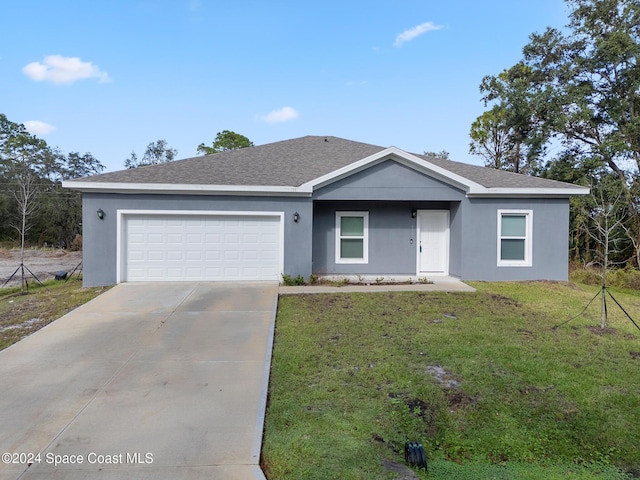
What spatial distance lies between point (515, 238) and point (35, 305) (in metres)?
13.1

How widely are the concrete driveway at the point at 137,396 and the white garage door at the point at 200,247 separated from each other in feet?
Answer: 10.8

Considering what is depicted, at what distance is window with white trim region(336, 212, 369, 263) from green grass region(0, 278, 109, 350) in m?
7.05

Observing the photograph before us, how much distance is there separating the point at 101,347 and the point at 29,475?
10.0 ft

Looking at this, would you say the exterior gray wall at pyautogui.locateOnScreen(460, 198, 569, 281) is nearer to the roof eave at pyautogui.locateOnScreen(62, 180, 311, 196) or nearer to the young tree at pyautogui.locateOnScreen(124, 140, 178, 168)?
the roof eave at pyautogui.locateOnScreen(62, 180, 311, 196)

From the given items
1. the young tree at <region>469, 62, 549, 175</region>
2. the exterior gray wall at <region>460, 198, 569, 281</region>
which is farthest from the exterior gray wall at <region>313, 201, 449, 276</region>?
the young tree at <region>469, 62, 549, 175</region>

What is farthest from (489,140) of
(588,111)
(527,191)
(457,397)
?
(457,397)

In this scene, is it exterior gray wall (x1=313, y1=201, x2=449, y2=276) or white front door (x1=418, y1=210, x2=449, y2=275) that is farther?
white front door (x1=418, y1=210, x2=449, y2=275)

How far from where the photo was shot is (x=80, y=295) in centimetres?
945

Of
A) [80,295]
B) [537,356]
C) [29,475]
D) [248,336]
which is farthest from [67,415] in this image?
[80,295]

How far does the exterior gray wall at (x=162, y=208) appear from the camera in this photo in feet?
34.2

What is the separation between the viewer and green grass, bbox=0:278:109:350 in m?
6.71

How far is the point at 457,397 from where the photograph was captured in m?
4.11

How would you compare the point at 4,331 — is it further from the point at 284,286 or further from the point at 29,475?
the point at 284,286

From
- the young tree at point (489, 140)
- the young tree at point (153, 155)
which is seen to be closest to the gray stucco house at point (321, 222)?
the young tree at point (489, 140)
